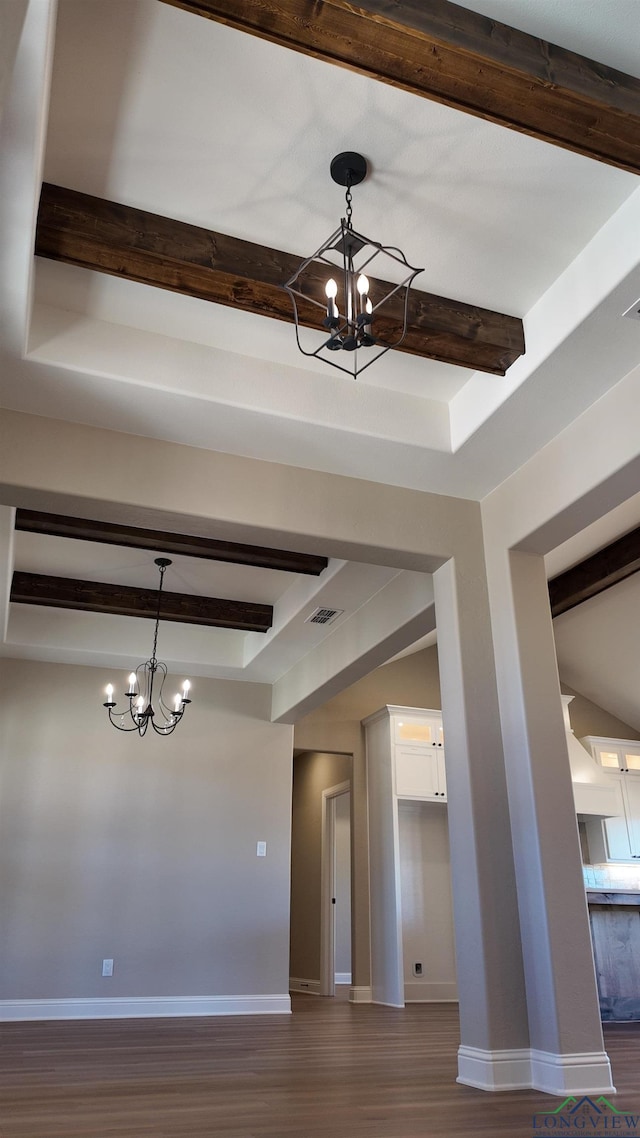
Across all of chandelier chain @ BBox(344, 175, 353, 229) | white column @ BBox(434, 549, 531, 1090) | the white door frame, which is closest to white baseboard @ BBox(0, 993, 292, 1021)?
the white door frame

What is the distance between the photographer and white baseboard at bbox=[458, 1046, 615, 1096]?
9.84 ft

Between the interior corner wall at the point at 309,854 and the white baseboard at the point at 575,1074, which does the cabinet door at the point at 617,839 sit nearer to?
the interior corner wall at the point at 309,854

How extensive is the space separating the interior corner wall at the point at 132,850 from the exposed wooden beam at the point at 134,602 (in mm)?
878

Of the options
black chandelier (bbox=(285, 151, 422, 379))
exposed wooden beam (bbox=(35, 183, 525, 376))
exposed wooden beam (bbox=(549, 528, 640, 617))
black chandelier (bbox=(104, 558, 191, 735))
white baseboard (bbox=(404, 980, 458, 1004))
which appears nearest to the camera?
black chandelier (bbox=(285, 151, 422, 379))

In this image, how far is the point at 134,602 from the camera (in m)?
5.81

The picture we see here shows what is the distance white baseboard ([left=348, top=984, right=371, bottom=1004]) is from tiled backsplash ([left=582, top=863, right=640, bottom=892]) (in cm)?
283

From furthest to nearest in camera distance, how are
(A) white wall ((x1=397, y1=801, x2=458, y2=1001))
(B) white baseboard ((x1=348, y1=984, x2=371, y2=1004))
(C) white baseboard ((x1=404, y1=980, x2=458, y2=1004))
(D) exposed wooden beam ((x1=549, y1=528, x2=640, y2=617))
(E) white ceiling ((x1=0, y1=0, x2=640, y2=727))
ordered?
(A) white wall ((x1=397, y1=801, x2=458, y2=1001)), (C) white baseboard ((x1=404, y1=980, x2=458, y2=1004)), (B) white baseboard ((x1=348, y1=984, x2=371, y2=1004)), (D) exposed wooden beam ((x1=549, y1=528, x2=640, y2=617)), (E) white ceiling ((x1=0, y1=0, x2=640, y2=727))

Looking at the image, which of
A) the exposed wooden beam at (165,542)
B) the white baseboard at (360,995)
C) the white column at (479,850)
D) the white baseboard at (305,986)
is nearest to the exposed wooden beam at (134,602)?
the exposed wooden beam at (165,542)

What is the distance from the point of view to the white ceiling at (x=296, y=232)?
2318mm

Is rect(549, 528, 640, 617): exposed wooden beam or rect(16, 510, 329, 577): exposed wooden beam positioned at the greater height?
rect(549, 528, 640, 617): exposed wooden beam

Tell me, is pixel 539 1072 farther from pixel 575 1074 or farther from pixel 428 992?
pixel 428 992

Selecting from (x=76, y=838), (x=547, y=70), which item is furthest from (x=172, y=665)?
(x=547, y=70)

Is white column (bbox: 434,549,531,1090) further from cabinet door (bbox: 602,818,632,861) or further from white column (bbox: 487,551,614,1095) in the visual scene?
cabinet door (bbox: 602,818,632,861)

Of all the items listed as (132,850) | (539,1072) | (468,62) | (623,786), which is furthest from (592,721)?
(468,62)
